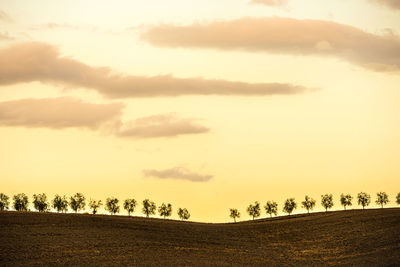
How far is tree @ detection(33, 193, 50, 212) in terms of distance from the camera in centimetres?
16225

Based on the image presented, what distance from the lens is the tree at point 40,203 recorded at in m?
162

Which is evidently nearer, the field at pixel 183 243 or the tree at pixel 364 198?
the field at pixel 183 243

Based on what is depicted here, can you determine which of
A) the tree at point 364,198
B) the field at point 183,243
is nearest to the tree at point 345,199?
the tree at point 364,198

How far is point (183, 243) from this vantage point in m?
71.7

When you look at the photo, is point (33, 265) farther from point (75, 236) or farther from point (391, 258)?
point (391, 258)

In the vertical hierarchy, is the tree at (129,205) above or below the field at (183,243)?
above

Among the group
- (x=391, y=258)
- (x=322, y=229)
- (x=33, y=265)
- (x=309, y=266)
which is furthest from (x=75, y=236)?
(x=322, y=229)

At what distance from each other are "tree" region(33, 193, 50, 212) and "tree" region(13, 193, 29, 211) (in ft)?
12.6

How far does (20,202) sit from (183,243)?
11133cm

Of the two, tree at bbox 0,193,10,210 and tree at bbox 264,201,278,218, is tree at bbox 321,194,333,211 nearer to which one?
tree at bbox 264,201,278,218

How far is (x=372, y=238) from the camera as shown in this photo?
7225 cm

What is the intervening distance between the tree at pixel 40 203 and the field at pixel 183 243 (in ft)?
261

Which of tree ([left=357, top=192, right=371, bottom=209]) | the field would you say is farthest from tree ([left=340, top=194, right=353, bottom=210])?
the field

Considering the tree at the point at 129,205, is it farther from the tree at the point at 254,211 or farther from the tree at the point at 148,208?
the tree at the point at 254,211
